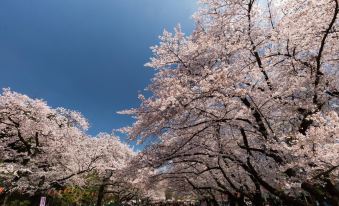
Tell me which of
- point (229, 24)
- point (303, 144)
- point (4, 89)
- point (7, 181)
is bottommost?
point (303, 144)

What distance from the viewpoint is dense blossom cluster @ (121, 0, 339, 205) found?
25.8 feet

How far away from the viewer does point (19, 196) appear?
23328 mm

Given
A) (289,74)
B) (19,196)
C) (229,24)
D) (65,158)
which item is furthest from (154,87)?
(19,196)

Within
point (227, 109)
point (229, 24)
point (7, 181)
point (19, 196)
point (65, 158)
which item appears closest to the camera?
point (227, 109)

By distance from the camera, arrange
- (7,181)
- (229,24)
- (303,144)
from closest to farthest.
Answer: (303,144) < (229,24) < (7,181)

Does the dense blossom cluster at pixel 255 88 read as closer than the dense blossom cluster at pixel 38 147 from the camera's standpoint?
Yes

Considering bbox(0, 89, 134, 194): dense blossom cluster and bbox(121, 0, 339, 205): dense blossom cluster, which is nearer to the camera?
bbox(121, 0, 339, 205): dense blossom cluster

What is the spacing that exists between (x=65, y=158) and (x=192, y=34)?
1139cm

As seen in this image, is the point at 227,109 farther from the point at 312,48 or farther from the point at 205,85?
the point at 312,48

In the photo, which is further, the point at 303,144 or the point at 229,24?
the point at 229,24

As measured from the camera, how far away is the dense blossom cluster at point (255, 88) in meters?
7.87

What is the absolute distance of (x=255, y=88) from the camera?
31.1ft

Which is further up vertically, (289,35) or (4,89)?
(4,89)

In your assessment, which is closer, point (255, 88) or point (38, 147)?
point (255, 88)
